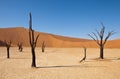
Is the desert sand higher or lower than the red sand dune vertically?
lower

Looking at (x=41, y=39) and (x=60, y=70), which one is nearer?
(x=60, y=70)

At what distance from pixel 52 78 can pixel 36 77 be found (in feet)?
4.08

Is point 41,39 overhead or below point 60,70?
overhead

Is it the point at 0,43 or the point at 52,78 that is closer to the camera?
the point at 52,78

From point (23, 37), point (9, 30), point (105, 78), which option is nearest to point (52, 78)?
point (105, 78)

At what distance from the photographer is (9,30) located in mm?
143000

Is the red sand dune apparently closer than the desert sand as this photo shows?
No

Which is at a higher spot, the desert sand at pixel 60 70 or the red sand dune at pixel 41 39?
the red sand dune at pixel 41 39

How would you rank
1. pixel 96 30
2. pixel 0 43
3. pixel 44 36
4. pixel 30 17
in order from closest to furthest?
pixel 30 17 < pixel 96 30 < pixel 0 43 < pixel 44 36

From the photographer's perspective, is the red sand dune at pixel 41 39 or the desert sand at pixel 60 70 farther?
the red sand dune at pixel 41 39

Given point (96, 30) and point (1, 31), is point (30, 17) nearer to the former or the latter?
point (96, 30)

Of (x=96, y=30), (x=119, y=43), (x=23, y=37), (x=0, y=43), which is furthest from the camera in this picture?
(x=23, y=37)

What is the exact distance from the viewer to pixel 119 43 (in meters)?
122

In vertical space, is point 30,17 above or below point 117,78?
above
